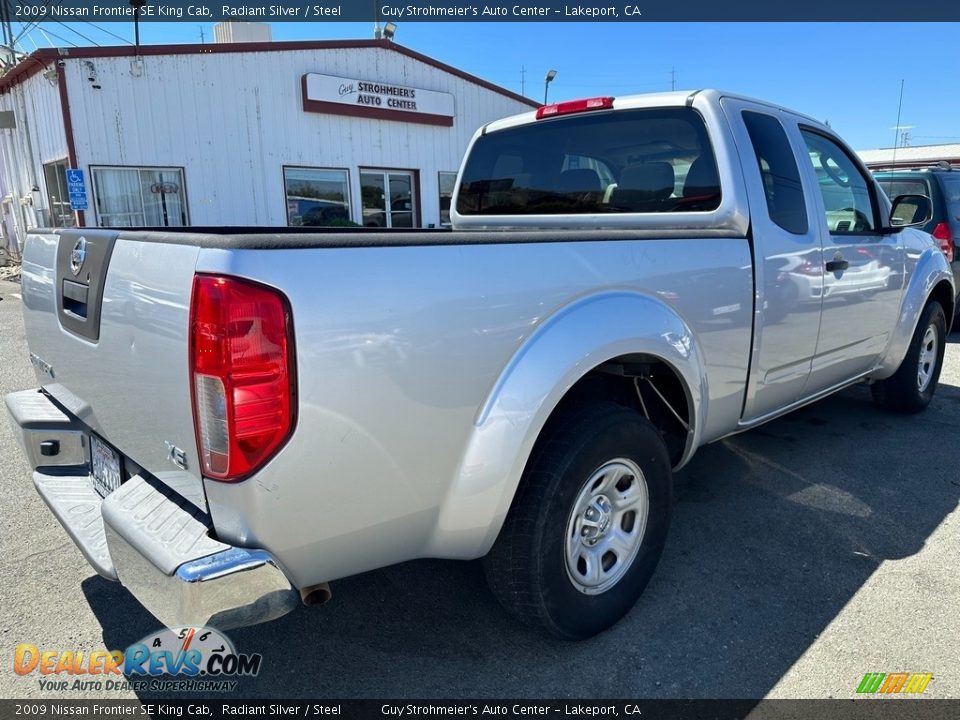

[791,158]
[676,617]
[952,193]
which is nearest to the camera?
[676,617]

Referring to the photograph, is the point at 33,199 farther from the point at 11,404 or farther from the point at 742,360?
the point at 742,360

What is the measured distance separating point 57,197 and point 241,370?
15.8 m

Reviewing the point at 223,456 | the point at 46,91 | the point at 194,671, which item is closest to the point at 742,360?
the point at 223,456

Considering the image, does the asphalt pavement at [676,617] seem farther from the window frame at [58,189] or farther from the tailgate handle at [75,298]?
the window frame at [58,189]

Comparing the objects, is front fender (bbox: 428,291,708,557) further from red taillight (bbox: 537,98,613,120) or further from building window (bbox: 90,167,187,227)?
building window (bbox: 90,167,187,227)

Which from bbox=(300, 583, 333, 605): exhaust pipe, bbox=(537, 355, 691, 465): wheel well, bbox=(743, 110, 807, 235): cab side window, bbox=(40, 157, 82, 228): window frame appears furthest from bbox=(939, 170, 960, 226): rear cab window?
bbox=(40, 157, 82, 228): window frame

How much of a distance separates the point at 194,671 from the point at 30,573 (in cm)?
138

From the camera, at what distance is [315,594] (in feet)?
6.00

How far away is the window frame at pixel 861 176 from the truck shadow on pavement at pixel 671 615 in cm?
141

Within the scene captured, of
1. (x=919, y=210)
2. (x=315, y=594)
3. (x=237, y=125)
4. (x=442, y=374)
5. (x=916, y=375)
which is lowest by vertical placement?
(x=916, y=375)

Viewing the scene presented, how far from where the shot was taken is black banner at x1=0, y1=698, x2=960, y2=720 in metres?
2.05

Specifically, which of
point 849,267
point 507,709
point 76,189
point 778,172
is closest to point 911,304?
point 849,267

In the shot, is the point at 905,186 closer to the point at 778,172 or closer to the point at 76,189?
the point at 778,172

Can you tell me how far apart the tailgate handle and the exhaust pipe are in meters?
1.15
